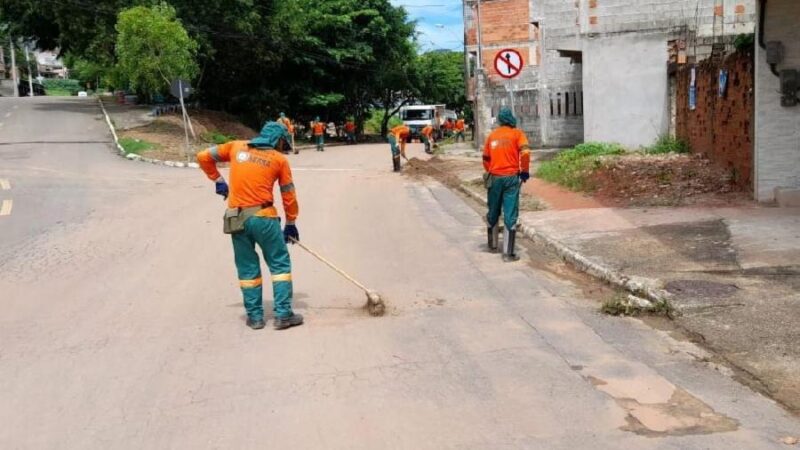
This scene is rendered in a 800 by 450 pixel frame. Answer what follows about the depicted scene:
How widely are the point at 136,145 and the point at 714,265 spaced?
860 inches

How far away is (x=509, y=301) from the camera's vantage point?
7051 millimetres

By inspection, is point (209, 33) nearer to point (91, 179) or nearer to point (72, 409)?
point (91, 179)

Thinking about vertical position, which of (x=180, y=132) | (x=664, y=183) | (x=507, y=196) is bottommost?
(x=664, y=183)

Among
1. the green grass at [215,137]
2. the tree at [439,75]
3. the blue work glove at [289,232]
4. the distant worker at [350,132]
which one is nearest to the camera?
the blue work glove at [289,232]

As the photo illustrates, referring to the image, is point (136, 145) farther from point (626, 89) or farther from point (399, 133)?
point (626, 89)

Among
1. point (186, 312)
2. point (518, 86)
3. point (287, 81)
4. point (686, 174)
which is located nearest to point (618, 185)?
point (686, 174)

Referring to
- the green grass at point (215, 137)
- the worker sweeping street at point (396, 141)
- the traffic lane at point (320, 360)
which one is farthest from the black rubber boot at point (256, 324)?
the green grass at point (215, 137)

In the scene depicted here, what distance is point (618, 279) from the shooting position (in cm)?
748

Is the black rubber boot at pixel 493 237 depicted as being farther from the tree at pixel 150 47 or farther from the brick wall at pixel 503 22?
the brick wall at pixel 503 22

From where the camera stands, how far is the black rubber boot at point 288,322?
634 cm

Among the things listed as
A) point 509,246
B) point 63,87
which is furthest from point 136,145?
point 63,87

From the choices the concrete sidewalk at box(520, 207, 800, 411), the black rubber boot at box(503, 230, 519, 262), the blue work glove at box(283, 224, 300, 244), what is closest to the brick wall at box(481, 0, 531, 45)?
the concrete sidewalk at box(520, 207, 800, 411)

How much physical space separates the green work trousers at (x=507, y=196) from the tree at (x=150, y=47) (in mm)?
20235

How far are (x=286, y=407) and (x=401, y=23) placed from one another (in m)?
43.2
